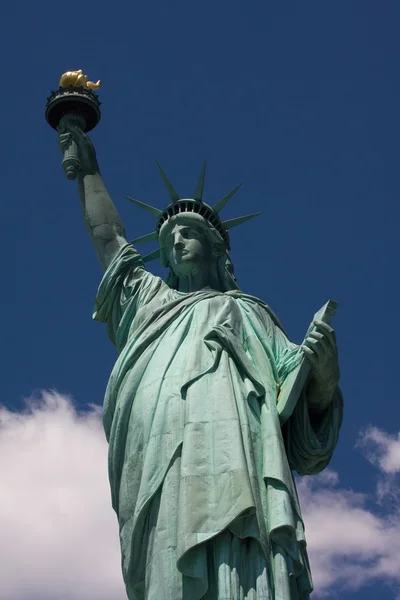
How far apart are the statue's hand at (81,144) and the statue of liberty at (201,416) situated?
0.24m

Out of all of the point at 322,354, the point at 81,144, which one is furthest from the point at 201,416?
the point at 81,144

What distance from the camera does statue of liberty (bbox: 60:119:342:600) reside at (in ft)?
32.9

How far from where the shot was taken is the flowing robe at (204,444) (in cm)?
997

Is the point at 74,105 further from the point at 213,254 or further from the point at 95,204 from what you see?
the point at 213,254

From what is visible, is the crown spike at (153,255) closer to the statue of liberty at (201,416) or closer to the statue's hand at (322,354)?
the statue of liberty at (201,416)

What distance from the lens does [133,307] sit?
42.8 ft

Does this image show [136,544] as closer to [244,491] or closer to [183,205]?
[244,491]

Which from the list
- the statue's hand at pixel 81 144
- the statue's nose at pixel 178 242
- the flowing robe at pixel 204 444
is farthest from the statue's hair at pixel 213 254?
the statue's hand at pixel 81 144

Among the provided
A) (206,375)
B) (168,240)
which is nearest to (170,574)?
(206,375)

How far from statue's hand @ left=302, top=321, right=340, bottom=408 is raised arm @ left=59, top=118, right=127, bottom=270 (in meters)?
3.01

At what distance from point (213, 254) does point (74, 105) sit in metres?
2.83

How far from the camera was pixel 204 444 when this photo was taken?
422 inches

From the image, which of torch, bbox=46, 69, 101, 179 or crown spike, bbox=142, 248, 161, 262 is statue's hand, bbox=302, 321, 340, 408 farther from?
torch, bbox=46, 69, 101, 179

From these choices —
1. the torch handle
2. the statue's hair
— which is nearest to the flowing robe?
the statue's hair
